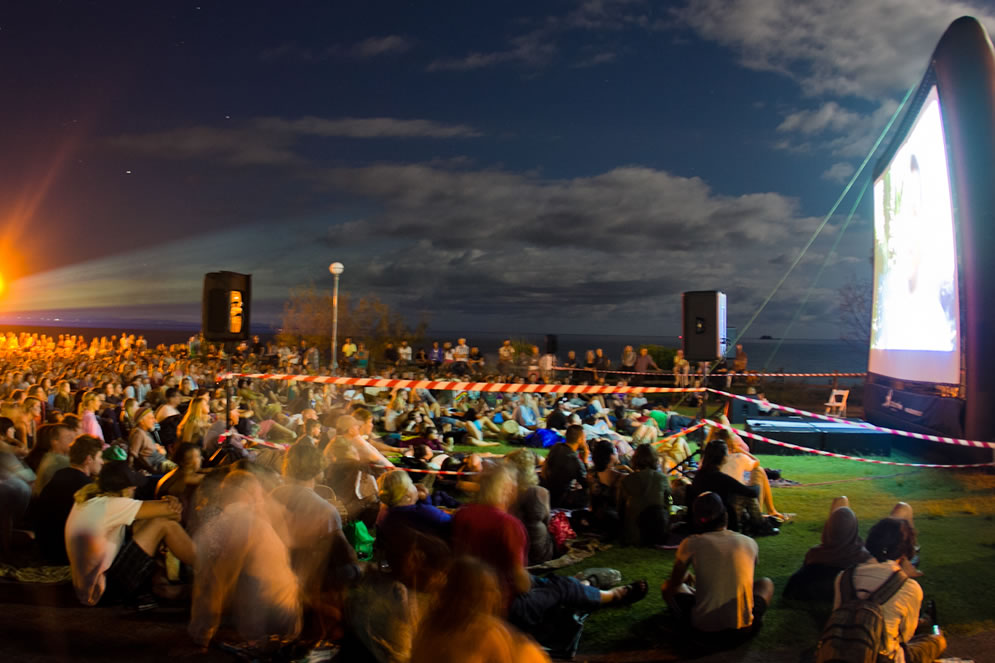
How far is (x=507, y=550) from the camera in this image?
3.46m

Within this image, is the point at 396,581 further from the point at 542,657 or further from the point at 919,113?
the point at 919,113

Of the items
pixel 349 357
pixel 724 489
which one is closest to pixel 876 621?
pixel 724 489

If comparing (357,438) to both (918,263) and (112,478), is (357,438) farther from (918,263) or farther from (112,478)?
(918,263)

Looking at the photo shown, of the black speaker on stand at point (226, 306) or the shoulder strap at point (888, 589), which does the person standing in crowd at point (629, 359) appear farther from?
the shoulder strap at point (888, 589)

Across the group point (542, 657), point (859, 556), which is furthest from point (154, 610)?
point (859, 556)

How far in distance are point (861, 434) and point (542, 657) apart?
9.18m

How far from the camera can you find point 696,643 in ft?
11.8

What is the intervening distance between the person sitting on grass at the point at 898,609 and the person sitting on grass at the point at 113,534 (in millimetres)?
3541

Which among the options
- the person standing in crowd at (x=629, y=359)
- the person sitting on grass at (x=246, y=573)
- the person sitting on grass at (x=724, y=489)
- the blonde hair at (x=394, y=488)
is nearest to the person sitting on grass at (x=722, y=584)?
the person sitting on grass at (x=724, y=489)

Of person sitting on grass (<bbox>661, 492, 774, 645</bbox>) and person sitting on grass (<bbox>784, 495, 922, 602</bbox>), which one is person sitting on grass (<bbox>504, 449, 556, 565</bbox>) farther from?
person sitting on grass (<bbox>784, 495, 922, 602</bbox>)

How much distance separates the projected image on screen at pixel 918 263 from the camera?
8.27 metres

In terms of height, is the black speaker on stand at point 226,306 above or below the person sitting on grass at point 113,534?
above

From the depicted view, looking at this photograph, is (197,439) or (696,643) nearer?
(696,643)

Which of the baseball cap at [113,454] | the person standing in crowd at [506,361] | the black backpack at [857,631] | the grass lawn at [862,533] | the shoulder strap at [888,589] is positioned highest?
the person standing in crowd at [506,361]
